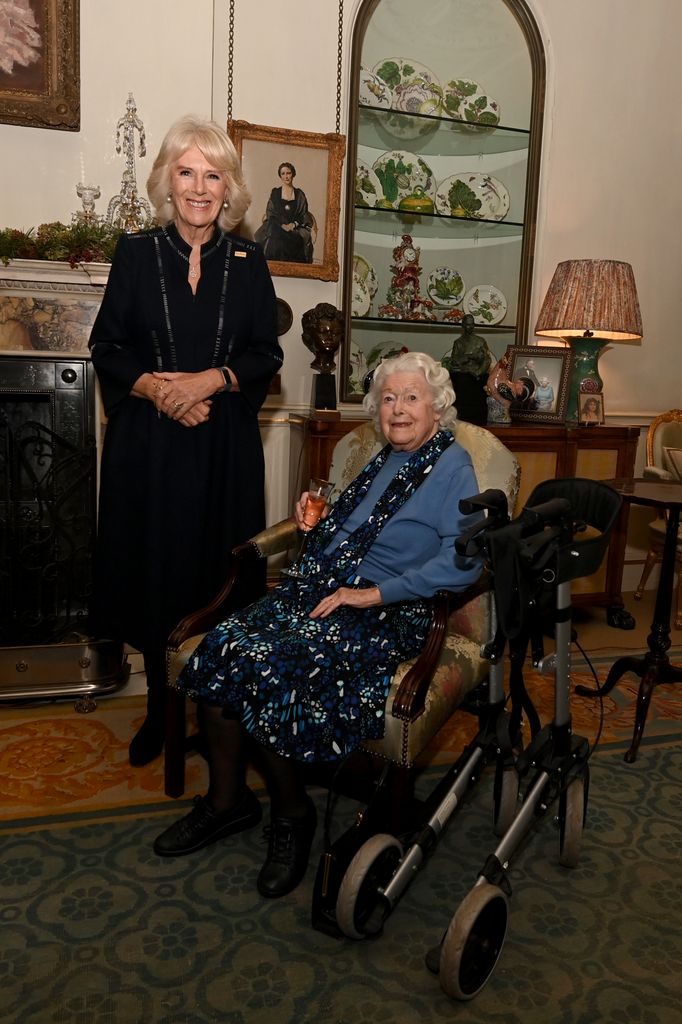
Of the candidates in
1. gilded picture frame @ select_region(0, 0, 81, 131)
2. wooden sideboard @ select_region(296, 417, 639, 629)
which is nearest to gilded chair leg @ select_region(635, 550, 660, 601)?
wooden sideboard @ select_region(296, 417, 639, 629)

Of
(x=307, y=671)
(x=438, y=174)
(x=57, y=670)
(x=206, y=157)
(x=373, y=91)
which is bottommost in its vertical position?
(x=57, y=670)

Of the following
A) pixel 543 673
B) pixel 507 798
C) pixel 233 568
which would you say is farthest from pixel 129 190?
pixel 507 798

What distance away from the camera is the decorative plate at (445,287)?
4.28 m

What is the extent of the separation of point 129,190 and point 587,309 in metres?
2.20

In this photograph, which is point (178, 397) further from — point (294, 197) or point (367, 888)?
point (294, 197)

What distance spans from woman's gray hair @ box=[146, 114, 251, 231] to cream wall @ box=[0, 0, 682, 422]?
104 cm

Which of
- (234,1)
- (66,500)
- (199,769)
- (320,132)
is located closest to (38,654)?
(66,500)

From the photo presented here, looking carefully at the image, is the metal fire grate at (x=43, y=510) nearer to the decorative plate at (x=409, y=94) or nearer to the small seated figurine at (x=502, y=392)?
the small seated figurine at (x=502, y=392)

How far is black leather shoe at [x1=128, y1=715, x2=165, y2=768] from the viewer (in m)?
2.76

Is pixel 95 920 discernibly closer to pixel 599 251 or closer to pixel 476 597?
pixel 476 597

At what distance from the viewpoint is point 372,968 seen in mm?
1872

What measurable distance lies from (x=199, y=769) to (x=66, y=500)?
1.24 meters

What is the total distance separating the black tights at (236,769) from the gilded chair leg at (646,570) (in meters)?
3.21

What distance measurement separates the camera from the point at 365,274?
4.12m
